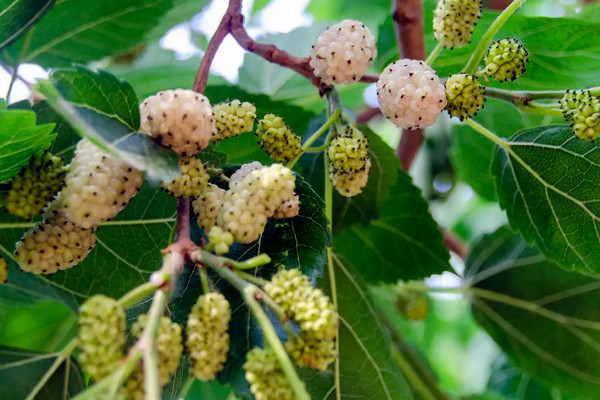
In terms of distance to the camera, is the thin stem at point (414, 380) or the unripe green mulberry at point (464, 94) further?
the thin stem at point (414, 380)

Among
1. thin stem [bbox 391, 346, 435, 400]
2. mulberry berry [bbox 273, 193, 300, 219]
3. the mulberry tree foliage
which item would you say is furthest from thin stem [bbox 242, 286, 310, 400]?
thin stem [bbox 391, 346, 435, 400]

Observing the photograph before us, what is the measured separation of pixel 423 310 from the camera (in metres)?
1.44

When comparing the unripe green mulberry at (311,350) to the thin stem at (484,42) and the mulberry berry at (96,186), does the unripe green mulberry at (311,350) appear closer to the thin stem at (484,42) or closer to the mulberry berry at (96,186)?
the mulberry berry at (96,186)

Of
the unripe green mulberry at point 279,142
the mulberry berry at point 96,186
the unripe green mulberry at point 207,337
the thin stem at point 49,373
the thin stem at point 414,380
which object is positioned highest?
the unripe green mulberry at point 279,142

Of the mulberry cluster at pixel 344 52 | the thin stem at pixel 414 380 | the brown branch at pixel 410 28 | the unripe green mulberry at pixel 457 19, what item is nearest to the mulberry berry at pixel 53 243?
the mulberry cluster at pixel 344 52

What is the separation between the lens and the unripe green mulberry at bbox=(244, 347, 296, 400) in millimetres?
501

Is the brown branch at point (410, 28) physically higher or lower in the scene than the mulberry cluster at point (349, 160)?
higher

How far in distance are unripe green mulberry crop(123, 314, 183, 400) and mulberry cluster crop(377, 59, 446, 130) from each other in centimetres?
35

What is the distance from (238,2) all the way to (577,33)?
471 mm

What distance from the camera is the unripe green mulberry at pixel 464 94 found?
2.35ft

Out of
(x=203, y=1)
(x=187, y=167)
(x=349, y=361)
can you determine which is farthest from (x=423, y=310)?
(x=187, y=167)

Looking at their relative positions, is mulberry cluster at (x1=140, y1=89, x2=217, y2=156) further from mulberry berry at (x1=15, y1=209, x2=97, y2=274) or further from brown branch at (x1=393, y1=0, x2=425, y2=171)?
brown branch at (x1=393, y1=0, x2=425, y2=171)

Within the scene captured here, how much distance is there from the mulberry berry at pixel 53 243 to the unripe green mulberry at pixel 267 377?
0.23m

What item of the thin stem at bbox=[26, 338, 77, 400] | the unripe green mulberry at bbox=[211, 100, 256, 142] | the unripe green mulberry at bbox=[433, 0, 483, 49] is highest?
the unripe green mulberry at bbox=[433, 0, 483, 49]
